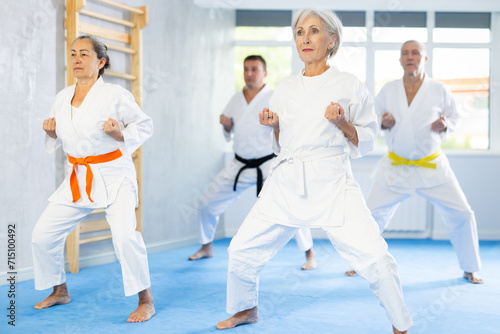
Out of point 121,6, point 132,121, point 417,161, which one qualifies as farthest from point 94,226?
point 417,161

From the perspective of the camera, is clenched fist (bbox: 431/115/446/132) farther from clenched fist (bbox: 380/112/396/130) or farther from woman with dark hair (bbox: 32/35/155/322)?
woman with dark hair (bbox: 32/35/155/322)

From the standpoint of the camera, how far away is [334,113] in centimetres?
203

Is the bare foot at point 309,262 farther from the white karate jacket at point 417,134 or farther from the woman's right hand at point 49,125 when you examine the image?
the woman's right hand at point 49,125

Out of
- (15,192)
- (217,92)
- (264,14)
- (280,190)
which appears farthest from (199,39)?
(280,190)

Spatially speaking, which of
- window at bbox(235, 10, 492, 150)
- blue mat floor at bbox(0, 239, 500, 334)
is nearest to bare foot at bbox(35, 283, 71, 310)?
blue mat floor at bbox(0, 239, 500, 334)

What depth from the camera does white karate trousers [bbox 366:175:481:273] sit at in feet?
10.8

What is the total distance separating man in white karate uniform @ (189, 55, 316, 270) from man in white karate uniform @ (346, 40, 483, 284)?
2.40 ft

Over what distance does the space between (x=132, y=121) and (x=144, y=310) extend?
3.01 ft

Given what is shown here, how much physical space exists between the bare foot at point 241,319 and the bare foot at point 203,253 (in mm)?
1633

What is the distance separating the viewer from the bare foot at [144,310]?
2512 millimetres

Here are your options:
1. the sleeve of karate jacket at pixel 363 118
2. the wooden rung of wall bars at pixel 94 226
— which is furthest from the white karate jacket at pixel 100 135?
the wooden rung of wall bars at pixel 94 226

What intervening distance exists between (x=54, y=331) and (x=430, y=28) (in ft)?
14.7

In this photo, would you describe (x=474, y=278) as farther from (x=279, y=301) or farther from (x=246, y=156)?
(x=246, y=156)

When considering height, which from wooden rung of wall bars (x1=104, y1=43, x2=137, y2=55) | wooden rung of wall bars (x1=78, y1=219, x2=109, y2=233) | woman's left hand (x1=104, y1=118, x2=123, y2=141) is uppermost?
wooden rung of wall bars (x1=104, y1=43, x2=137, y2=55)
